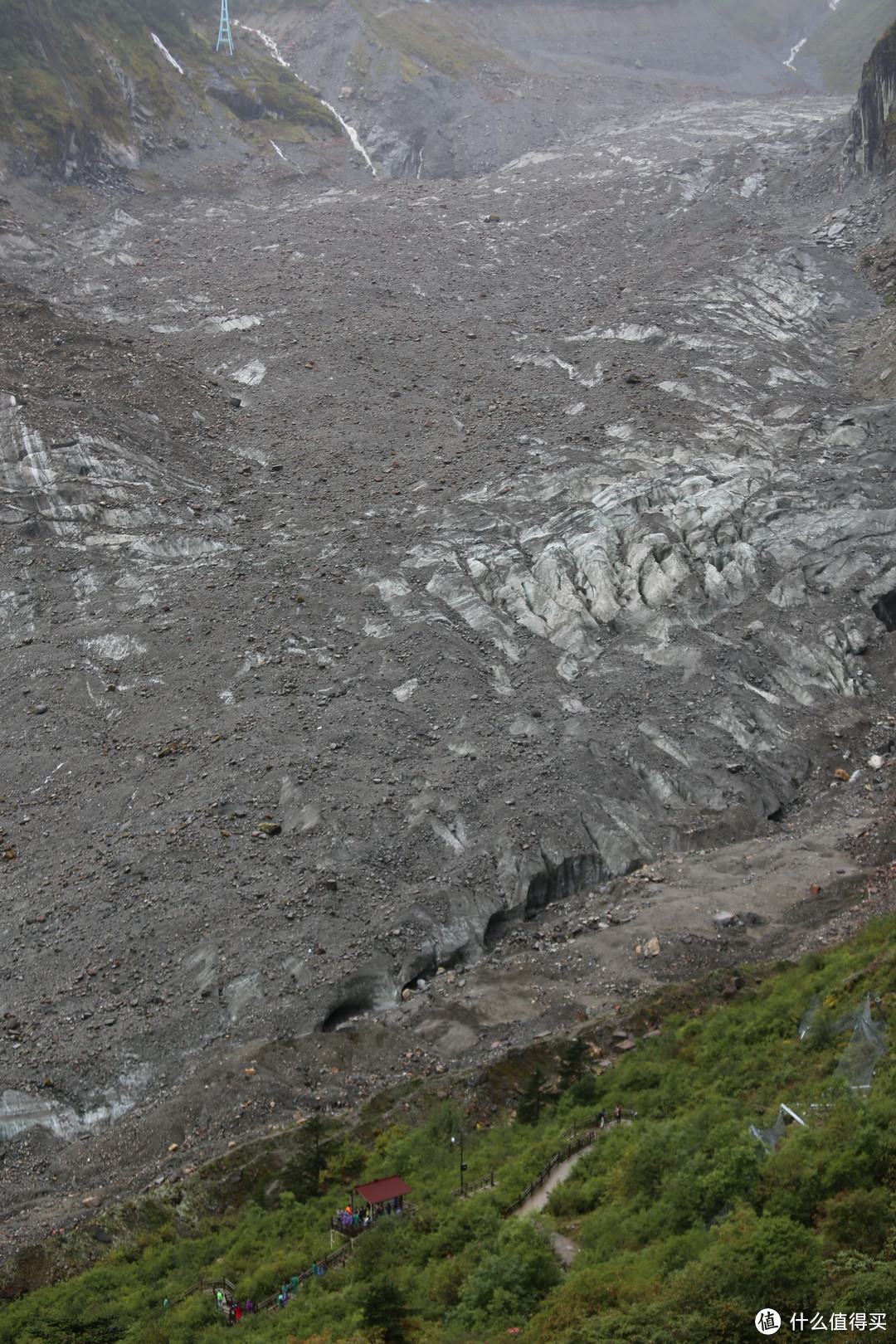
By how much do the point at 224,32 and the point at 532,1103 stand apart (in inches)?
3255

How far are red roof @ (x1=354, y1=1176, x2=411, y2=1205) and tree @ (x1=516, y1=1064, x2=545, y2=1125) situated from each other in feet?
7.95

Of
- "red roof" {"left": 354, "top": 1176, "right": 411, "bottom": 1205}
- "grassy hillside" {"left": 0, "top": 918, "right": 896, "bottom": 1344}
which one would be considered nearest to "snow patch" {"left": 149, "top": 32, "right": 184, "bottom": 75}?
"grassy hillside" {"left": 0, "top": 918, "right": 896, "bottom": 1344}

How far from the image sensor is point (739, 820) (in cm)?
2328

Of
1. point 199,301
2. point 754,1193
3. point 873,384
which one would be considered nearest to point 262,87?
point 199,301

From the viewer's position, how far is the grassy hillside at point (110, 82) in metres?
54.0

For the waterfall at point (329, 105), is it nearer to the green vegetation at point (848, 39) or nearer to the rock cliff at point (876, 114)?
the rock cliff at point (876, 114)

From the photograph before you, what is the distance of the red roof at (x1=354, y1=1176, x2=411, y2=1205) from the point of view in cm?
1540

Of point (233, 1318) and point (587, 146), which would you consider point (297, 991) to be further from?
point (587, 146)

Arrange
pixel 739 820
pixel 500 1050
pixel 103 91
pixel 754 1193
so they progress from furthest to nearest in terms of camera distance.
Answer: pixel 103 91
pixel 739 820
pixel 500 1050
pixel 754 1193

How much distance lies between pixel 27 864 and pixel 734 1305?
16.9m

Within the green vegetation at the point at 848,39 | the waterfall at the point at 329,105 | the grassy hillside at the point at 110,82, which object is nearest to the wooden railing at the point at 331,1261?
the grassy hillside at the point at 110,82

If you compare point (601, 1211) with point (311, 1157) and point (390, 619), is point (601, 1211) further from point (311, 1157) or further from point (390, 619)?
point (390, 619)

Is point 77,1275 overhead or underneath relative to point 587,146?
underneath

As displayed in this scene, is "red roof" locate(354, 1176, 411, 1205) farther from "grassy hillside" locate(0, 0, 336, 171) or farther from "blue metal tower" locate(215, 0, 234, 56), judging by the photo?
"blue metal tower" locate(215, 0, 234, 56)
